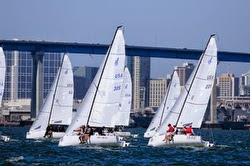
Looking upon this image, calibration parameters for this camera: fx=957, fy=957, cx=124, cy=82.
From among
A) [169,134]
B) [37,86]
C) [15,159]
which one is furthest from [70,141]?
[37,86]

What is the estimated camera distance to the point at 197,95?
53.8 m

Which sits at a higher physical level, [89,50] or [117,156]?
[89,50]

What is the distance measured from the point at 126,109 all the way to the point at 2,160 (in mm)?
40354

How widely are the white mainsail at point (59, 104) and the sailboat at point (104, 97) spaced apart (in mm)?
14319

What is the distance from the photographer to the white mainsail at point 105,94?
169 feet

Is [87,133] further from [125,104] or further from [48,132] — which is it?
[125,104]

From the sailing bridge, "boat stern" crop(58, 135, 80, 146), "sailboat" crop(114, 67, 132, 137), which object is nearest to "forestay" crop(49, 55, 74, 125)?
"sailboat" crop(114, 67, 132, 137)

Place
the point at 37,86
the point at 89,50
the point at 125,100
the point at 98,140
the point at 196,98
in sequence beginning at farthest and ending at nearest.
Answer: the point at 37,86, the point at 89,50, the point at 125,100, the point at 196,98, the point at 98,140

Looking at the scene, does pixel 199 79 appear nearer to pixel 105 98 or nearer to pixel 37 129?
pixel 105 98

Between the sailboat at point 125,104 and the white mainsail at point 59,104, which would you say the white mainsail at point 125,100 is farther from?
the white mainsail at point 59,104

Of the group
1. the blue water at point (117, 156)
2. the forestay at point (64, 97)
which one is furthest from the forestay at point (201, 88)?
the forestay at point (64, 97)

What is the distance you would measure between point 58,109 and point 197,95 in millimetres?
15265

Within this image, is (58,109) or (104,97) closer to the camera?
(104,97)

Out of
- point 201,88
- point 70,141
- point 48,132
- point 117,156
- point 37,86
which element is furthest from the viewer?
point 37,86
